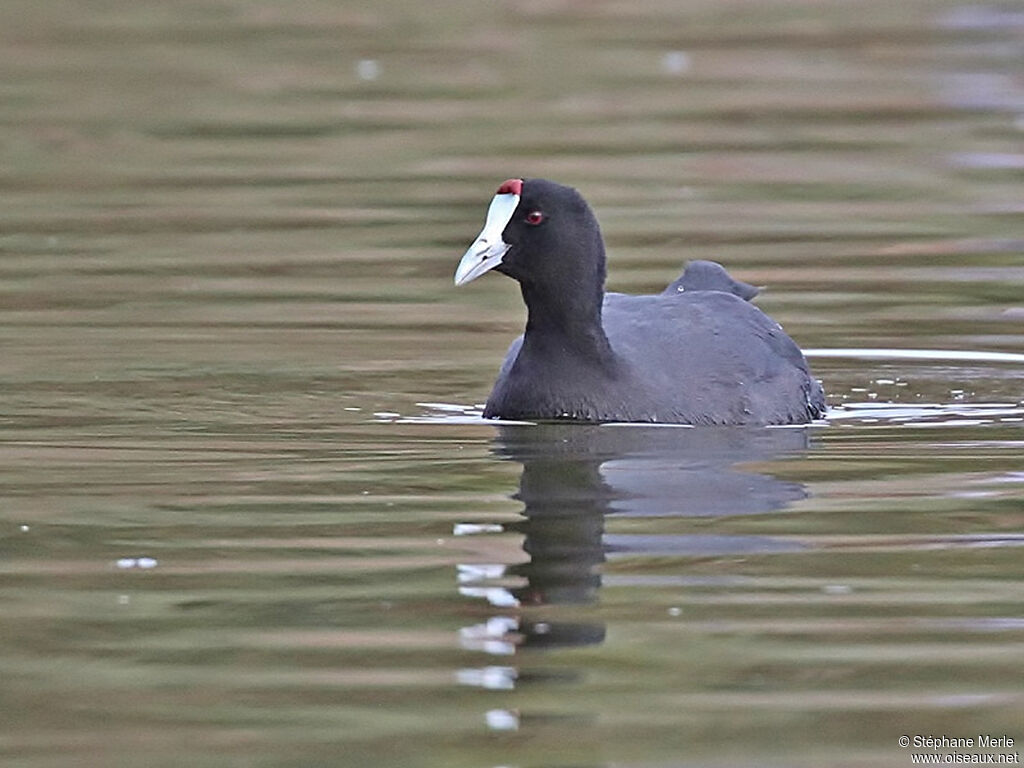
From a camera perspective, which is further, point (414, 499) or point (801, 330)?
point (801, 330)

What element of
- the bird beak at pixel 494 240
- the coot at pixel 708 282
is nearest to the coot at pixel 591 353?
the bird beak at pixel 494 240

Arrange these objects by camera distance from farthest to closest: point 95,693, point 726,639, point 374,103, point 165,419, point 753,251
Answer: point 374,103, point 753,251, point 165,419, point 726,639, point 95,693

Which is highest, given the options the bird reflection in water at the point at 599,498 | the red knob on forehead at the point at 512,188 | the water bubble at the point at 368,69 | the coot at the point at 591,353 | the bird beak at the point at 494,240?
the water bubble at the point at 368,69

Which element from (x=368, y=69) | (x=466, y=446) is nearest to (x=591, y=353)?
(x=466, y=446)

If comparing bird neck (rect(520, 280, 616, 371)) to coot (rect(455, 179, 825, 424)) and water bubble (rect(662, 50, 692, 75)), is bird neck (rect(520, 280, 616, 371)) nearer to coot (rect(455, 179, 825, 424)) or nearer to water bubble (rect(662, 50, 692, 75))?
coot (rect(455, 179, 825, 424))

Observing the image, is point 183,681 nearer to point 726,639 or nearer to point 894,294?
point 726,639

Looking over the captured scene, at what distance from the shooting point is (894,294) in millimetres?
9812

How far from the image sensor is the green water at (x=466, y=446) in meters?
4.64

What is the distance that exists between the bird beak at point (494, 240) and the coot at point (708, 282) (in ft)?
3.40

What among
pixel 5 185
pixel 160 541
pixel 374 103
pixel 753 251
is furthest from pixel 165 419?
pixel 374 103

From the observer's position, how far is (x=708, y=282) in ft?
28.1

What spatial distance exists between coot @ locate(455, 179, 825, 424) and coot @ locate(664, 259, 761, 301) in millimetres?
555

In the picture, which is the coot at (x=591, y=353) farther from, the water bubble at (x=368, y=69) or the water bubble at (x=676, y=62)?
the water bubble at (x=676, y=62)

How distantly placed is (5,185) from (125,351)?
14.1 ft
